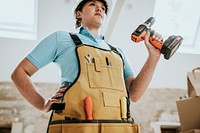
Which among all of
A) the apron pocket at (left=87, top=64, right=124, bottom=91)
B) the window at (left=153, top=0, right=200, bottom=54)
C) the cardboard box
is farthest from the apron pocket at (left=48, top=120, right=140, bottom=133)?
the window at (left=153, top=0, right=200, bottom=54)

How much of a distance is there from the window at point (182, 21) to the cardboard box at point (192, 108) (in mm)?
1062

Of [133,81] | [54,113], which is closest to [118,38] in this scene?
[133,81]

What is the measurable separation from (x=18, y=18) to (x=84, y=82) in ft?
6.39

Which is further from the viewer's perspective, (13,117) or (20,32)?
(20,32)

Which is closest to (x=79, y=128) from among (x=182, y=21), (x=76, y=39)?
(x=76, y=39)

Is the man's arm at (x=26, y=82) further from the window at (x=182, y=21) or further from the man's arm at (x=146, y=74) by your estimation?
the window at (x=182, y=21)

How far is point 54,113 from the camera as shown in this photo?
1.02 m

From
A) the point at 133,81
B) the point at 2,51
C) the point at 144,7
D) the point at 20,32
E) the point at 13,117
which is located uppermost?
the point at 144,7

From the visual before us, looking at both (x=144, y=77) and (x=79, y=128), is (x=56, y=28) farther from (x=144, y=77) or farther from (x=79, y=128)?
(x=79, y=128)

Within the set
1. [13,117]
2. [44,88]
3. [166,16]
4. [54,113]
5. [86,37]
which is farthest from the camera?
[166,16]

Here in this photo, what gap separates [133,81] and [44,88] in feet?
4.55

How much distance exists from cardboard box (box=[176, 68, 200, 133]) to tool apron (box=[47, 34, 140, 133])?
948 mm

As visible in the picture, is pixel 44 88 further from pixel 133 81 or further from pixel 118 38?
pixel 133 81

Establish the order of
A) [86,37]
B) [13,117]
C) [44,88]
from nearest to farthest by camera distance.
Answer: [86,37]
[13,117]
[44,88]
